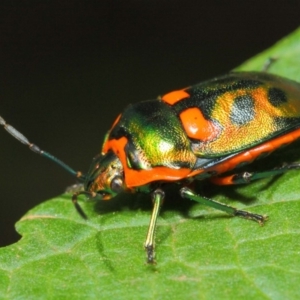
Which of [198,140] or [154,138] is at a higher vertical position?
[154,138]

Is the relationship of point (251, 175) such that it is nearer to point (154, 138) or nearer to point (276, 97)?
point (276, 97)

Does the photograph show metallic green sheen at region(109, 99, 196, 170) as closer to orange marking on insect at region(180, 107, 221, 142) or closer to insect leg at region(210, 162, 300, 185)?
orange marking on insect at region(180, 107, 221, 142)

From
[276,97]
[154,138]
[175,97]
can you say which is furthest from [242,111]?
[154,138]

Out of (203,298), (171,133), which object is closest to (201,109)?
(171,133)

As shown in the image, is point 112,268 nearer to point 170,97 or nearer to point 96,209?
point 96,209

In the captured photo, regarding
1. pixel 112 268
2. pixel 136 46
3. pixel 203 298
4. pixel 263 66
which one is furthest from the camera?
pixel 136 46

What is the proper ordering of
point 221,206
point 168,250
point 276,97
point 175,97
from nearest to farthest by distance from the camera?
point 168,250 < point 221,206 < point 276,97 < point 175,97

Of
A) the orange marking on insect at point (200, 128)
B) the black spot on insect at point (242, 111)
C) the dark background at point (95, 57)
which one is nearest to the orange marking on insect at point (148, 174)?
Answer: the orange marking on insect at point (200, 128)

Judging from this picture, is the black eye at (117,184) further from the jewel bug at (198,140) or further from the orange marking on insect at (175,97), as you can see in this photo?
the orange marking on insect at (175,97)
